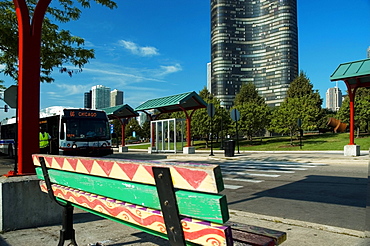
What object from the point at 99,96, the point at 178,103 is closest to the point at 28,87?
the point at 178,103

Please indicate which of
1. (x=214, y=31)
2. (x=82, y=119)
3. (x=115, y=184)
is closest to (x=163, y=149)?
(x=82, y=119)

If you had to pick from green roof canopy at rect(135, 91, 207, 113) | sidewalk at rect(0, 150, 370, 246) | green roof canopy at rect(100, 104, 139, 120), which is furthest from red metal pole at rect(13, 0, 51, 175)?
green roof canopy at rect(100, 104, 139, 120)

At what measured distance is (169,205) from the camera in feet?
6.54

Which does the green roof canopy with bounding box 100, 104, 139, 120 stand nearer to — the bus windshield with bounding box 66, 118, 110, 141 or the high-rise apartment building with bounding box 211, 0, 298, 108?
the bus windshield with bounding box 66, 118, 110, 141

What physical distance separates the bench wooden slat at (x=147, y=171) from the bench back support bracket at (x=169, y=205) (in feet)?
0.14

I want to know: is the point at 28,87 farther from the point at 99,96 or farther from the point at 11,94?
the point at 99,96

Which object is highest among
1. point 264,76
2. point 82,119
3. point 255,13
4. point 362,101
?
point 255,13

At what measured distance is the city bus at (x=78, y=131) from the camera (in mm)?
16719

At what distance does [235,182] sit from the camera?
10078 millimetres

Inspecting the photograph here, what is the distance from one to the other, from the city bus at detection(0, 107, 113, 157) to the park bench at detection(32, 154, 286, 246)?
47.5 ft

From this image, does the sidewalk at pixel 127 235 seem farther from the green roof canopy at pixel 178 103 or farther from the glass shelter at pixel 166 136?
the glass shelter at pixel 166 136

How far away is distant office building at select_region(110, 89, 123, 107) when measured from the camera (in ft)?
413

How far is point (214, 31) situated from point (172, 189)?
130 meters

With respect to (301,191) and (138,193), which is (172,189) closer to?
(138,193)
